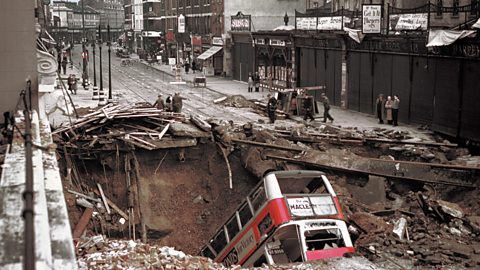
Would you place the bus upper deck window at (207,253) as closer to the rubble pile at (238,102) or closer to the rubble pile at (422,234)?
the rubble pile at (422,234)

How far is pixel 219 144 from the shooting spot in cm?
2264

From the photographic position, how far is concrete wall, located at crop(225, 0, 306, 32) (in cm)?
6850

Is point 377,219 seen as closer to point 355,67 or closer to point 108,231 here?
point 108,231

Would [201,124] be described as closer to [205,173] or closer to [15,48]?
[205,173]

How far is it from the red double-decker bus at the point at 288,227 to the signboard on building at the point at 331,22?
995 inches

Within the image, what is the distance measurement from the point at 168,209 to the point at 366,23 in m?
18.1

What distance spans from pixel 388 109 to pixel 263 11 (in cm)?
3945

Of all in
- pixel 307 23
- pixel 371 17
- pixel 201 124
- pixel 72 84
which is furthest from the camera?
pixel 72 84

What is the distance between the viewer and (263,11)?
69000 mm

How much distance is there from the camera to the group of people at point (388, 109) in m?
31.5

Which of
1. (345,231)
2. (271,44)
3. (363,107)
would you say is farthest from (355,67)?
(345,231)

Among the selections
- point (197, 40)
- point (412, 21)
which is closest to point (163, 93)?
point (412, 21)

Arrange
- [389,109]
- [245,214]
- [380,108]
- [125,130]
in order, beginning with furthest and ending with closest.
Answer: [380,108], [389,109], [125,130], [245,214]

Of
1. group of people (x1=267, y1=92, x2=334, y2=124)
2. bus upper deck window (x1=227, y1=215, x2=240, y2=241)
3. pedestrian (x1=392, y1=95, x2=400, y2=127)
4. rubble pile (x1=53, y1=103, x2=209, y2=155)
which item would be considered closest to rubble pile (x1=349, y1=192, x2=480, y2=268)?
bus upper deck window (x1=227, y1=215, x2=240, y2=241)
